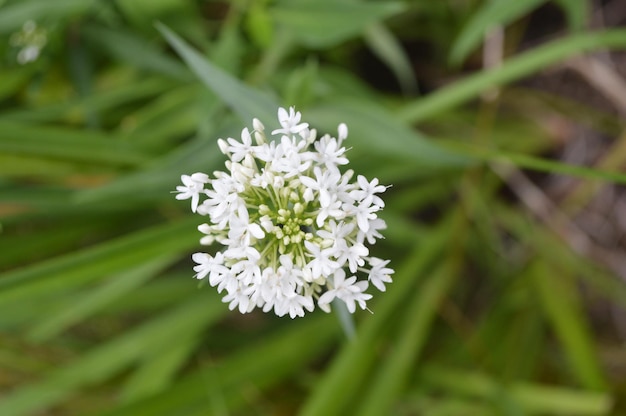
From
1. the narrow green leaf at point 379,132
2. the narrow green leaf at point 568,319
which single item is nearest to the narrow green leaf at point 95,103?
the narrow green leaf at point 379,132

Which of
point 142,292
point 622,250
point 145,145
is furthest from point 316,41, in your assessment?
point 622,250

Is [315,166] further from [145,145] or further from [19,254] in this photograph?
[19,254]

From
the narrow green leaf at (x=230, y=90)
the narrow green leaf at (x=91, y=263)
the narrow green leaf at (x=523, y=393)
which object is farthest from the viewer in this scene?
the narrow green leaf at (x=523, y=393)

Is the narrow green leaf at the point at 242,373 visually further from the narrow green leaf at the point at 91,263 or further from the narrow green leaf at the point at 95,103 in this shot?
the narrow green leaf at the point at 95,103

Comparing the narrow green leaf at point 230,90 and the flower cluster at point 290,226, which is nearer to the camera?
the flower cluster at point 290,226

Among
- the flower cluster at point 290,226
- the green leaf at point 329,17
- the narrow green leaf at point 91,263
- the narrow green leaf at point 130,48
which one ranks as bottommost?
the flower cluster at point 290,226

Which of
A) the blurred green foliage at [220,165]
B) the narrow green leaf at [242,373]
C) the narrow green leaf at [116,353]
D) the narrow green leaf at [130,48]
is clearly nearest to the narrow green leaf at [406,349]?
the blurred green foliage at [220,165]

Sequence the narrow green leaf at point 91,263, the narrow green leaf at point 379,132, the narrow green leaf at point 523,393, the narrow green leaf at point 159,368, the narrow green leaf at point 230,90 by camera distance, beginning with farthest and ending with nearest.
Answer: the narrow green leaf at point 159,368 < the narrow green leaf at point 523,393 < the narrow green leaf at point 379,132 < the narrow green leaf at point 91,263 < the narrow green leaf at point 230,90

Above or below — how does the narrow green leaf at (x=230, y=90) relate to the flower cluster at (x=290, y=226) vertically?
above

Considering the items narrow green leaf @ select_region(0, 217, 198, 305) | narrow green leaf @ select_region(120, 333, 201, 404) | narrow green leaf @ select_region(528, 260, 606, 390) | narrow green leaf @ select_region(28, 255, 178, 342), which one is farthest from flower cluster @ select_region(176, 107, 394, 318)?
narrow green leaf @ select_region(528, 260, 606, 390)

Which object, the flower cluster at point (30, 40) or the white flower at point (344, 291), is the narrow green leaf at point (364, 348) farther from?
the flower cluster at point (30, 40)
